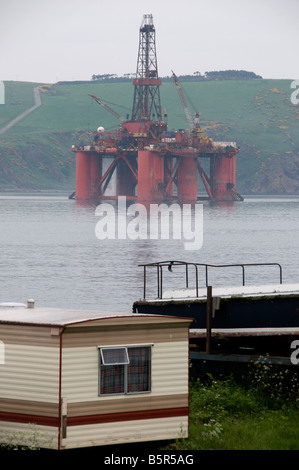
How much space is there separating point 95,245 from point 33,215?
186 feet

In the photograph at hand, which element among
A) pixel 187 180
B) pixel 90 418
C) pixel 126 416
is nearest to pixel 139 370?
pixel 126 416

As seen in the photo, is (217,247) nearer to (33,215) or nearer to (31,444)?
(33,215)

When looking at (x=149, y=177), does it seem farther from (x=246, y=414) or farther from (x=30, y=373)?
(x=30, y=373)

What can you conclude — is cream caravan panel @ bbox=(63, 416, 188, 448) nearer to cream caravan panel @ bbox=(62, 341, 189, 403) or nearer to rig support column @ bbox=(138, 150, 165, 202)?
cream caravan panel @ bbox=(62, 341, 189, 403)

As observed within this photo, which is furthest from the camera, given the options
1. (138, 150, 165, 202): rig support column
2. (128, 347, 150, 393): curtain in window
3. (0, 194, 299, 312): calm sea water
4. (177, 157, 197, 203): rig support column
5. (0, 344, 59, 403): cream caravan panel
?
(177, 157, 197, 203): rig support column

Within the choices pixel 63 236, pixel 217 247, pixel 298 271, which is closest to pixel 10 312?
pixel 298 271

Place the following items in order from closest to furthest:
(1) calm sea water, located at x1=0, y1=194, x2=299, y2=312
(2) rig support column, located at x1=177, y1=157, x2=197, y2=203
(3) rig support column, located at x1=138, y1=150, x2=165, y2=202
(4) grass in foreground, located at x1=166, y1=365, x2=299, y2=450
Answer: (4) grass in foreground, located at x1=166, y1=365, x2=299, y2=450 < (1) calm sea water, located at x1=0, y1=194, x2=299, y2=312 < (3) rig support column, located at x1=138, y1=150, x2=165, y2=202 < (2) rig support column, located at x1=177, y1=157, x2=197, y2=203

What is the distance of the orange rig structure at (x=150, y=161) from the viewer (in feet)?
566

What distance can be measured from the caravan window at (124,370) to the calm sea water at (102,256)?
2776cm

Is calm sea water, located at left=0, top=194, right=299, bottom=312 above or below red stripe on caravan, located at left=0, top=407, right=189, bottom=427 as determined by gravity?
below

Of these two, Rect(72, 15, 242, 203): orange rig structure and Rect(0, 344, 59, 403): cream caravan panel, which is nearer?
Rect(0, 344, 59, 403): cream caravan panel

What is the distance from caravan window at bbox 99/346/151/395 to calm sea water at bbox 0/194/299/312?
1093 inches

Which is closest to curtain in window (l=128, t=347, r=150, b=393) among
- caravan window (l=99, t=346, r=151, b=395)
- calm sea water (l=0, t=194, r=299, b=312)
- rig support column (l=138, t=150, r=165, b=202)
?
caravan window (l=99, t=346, r=151, b=395)

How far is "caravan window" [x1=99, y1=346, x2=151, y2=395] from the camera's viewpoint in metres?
16.6
